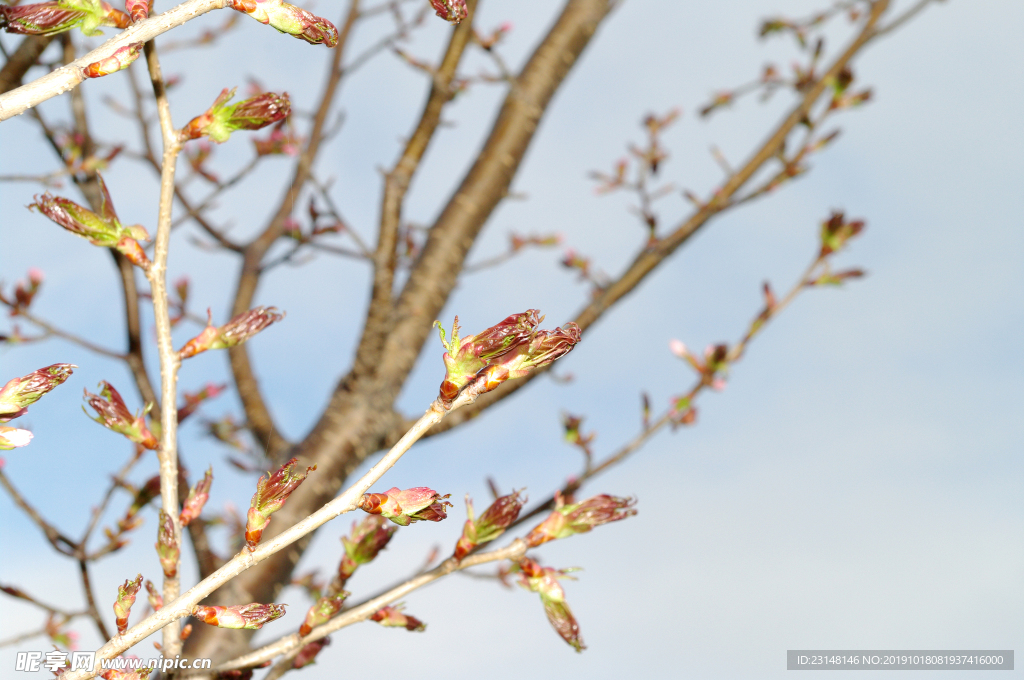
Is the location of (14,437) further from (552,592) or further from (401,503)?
(552,592)

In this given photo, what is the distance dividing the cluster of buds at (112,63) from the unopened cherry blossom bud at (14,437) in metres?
0.51

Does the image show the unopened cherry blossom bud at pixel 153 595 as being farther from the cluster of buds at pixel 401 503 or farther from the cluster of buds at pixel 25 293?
the cluster of buds at pixel 25 293

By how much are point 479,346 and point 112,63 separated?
0.66 metres

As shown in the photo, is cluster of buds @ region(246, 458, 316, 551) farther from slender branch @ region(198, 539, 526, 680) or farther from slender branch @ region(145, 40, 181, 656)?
slender branch @ region(198, 539, 526, 680)

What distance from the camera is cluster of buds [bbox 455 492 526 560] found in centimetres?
131

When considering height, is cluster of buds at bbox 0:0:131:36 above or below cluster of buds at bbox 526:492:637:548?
above

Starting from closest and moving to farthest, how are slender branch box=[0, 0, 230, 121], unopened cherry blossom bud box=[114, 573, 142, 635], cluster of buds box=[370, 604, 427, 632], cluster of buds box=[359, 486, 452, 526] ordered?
slender branch box=[0, 0, 230, 121] → cluster of buds box=[359, 486, 452, 526] → unopened cherry blossom bud box=[114, 573, 142, 635] → cluster of buds box=[370, 604, 427, 632]

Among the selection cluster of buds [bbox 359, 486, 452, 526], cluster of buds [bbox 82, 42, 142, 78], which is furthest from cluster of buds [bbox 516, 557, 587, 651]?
cluster of buds [bbox 82, 42, 142, 78]

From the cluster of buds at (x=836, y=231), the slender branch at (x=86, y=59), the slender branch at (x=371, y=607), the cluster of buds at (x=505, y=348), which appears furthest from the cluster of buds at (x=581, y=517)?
the cluster of buds at (x=836, y=231)

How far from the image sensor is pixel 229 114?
118cm

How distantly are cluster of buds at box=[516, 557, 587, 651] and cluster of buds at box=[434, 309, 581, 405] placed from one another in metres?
0.53

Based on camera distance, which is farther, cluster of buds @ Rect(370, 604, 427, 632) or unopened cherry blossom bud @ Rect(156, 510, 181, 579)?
cluster of buds @ Rect(370, 604, 427, 632)

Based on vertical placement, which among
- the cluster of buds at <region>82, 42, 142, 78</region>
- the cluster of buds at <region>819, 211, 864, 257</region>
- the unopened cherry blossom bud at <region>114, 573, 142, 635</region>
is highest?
the cluster of buds at <region>819, 211, 864, 257</region>

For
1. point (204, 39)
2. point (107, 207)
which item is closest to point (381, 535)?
point (107, 207)
